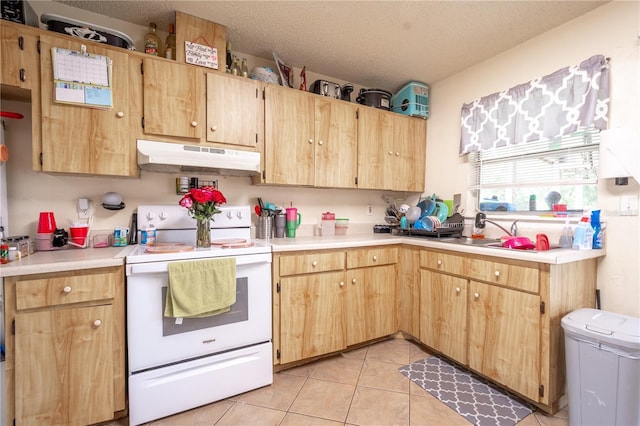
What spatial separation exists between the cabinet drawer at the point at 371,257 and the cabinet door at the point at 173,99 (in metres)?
1.43

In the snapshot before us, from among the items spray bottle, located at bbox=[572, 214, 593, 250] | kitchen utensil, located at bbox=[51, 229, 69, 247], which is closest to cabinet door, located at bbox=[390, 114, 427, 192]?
spray bottle, located at bbox=[572, 214, 593, 250]

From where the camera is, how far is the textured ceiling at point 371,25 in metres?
1.80

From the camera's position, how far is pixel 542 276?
153 cm

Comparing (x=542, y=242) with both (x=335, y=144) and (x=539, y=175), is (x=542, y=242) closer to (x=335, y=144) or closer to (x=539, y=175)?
(x=539, y=175)

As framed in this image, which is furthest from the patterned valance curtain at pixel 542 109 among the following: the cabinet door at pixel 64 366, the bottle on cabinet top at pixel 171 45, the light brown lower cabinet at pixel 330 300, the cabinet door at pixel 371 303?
the cabinet door at pixel 64 366

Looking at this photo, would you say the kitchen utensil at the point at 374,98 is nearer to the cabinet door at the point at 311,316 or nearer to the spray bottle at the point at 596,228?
the cabinet door at the point at 311,316

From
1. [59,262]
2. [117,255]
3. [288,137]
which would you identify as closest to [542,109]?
[288,137]

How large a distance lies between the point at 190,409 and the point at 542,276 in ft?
7.00

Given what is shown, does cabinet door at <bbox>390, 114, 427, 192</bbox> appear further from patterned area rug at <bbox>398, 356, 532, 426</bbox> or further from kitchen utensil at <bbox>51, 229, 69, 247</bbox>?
Result: kitchen utensil at <bbox>51, 229, 69, 247</bbox>

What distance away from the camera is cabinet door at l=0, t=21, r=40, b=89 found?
146 cm

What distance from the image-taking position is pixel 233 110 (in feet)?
6.61

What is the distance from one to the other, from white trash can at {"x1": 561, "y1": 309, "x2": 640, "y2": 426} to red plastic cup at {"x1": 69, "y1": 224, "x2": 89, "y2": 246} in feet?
9.42

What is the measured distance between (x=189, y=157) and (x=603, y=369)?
251 centimetres

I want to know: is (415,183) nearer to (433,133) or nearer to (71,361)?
(433,133)
